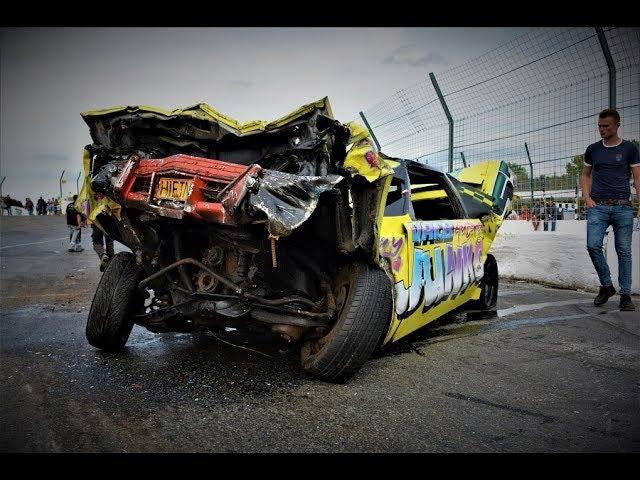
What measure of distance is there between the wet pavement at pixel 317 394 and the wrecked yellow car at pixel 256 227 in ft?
0.90

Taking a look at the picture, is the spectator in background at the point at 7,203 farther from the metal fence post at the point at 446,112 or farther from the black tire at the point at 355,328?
the black tire at the point at 355,328

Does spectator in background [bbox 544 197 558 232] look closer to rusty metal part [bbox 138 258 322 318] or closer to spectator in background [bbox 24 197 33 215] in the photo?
rusty metal part [bbox 138 258 322 318]

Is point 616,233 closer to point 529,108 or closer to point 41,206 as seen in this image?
point 529,108

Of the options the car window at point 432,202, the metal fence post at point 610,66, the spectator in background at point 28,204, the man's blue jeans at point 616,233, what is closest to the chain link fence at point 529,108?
the metal fence post at point 610,66

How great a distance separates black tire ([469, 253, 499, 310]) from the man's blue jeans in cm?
105

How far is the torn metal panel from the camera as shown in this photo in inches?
82.4

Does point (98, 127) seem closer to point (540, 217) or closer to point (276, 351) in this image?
point (276, 351)

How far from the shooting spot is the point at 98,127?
8.73 ft

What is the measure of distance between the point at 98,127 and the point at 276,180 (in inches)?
49.8

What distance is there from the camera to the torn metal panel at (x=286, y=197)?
2092mm

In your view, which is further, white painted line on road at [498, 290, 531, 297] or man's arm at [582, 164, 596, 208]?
white painted line on road at [498, 290, 531, 297]

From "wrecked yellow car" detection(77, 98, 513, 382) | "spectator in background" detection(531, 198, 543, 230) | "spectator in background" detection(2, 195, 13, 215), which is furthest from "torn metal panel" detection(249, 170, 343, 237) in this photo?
"spectator in background" detection(2, 195, 13, 215)
